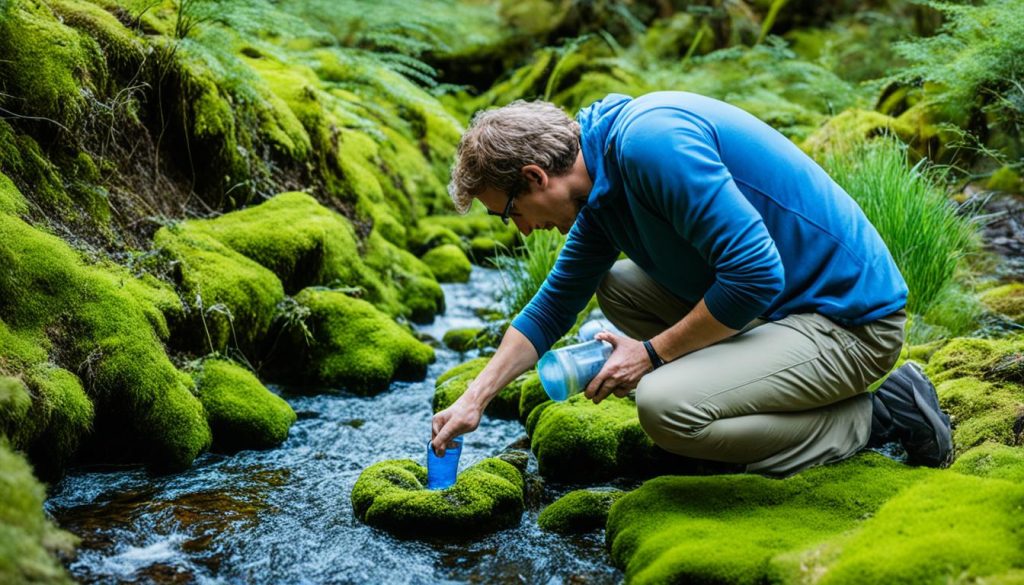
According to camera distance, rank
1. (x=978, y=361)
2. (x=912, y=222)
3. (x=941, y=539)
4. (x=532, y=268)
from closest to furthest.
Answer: (x=941, y=539)
(x=978, y=361)
(x=912, y=222)
(x=532, y=268)

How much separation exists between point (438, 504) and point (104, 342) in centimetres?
158

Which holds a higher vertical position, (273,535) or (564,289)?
(564,289)

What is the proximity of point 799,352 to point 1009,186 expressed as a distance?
5544 millimetres

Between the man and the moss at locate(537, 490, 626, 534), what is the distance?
383 mm

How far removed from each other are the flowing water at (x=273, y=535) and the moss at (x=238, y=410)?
0.09 meters

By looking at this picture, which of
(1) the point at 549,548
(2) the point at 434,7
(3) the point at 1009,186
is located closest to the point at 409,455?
(1) the point at 549,548

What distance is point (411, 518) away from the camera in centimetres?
283

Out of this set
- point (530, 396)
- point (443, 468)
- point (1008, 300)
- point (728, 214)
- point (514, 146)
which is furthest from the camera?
point (1008, 300)

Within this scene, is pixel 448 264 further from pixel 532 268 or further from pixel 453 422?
pixel 453 422

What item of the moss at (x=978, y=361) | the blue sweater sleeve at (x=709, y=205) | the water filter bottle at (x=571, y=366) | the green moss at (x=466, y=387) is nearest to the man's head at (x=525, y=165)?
the blue sweater sleeve at (x=709, y=205)

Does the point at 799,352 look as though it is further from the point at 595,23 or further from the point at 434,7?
the point at 595,23

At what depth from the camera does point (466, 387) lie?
13.7 ft

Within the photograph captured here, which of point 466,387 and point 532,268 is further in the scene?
point 532,268

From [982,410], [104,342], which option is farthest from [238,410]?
[982,410]
